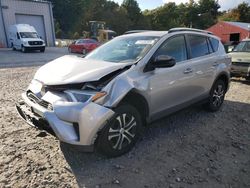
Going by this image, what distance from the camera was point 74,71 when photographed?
11.4ft

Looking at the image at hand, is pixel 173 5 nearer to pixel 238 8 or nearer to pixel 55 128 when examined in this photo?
pixel 238 8

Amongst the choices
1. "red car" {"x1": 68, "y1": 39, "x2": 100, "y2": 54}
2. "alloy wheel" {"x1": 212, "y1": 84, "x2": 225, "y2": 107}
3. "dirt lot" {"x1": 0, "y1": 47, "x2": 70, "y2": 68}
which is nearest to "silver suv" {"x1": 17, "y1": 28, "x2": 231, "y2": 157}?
"alloy wheel" {"x1": 212, "y1": 84, "x2": 225, "y2": 107}

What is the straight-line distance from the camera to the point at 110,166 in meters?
3.40

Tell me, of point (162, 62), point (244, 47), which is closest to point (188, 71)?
point (162, 62)

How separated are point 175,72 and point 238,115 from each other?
222 centimetres

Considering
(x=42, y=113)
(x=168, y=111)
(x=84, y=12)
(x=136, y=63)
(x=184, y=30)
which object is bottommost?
(x=168, y=111)

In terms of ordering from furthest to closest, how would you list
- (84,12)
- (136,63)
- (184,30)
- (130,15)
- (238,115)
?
(130,15)
(84,12)
(238,115)
(184,30)
(136,63)

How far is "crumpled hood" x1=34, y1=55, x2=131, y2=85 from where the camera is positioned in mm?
3247

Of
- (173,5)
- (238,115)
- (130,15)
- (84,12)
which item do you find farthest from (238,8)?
(238,115)

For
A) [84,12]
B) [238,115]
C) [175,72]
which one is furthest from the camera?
[84,12]

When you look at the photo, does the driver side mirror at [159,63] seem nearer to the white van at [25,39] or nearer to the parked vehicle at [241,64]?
the parked vehicle at [241,64]

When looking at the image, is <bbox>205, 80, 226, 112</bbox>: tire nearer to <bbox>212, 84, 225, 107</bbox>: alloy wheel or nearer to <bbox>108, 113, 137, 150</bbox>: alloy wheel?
<bbox>212, 84, 225, 107</bbox>: alloy wheel

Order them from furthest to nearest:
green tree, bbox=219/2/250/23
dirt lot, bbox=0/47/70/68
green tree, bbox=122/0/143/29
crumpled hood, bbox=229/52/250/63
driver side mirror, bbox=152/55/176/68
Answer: green tree, bbox=219/2/250/23
green tree, bbox=122/0/143/29
dirt lot, bbox=0/47/70/68
crumpled hood, bbox=229/52/250/63
driver side mirror, bbox=152/55/176/68

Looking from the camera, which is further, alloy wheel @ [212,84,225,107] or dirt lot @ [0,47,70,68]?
dirt lot @ [0,47,70,68]
